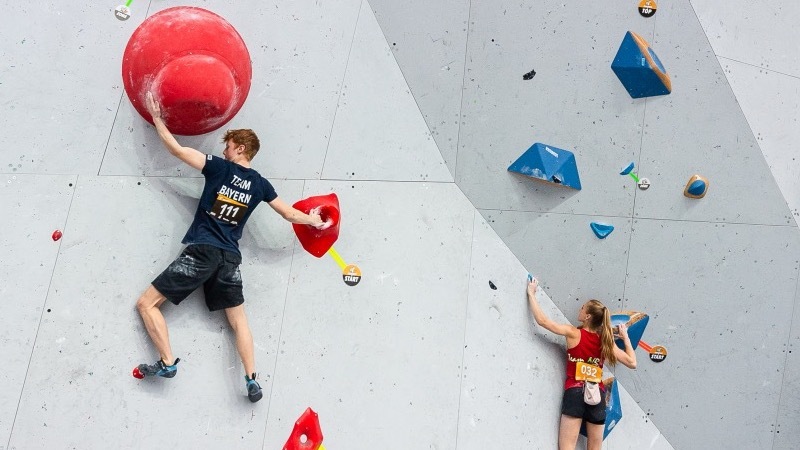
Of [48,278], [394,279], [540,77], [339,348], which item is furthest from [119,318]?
[540,77]

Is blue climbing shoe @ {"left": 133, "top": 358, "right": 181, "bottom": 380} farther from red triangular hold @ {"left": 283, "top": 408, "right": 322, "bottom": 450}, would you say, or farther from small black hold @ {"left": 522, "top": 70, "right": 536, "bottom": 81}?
small black hold @ {"left": 522, "top": 70, "right": 536, "bottom": 81}

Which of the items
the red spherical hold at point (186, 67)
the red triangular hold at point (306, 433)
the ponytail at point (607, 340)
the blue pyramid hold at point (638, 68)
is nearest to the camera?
the red spherical hold at point (186, 67)

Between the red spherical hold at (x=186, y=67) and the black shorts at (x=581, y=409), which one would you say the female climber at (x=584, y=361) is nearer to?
the black shorts at (x=581, y=409)

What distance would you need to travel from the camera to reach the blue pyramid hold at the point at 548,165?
145 inches

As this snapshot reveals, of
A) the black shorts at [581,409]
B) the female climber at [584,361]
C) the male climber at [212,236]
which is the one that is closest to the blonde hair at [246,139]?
the male climber at [212,236]

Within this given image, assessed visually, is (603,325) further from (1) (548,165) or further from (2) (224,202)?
(2) (224,202)

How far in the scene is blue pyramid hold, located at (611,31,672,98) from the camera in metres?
3.73

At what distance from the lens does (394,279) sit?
140 inches

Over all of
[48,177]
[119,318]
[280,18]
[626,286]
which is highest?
[280,18]

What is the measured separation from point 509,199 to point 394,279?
24.8 inches

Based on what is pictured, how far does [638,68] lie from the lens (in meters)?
3.73

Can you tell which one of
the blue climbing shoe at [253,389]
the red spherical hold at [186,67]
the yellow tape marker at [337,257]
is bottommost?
the blue climbing shoe at [253,389]

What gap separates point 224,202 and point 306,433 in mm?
1006

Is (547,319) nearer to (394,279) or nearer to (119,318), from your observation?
(394,279)
